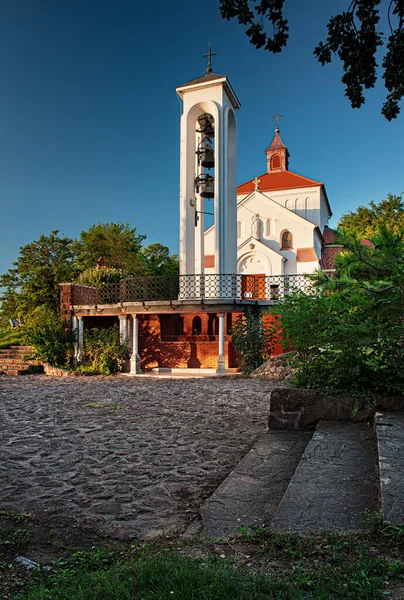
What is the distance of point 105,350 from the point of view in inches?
687

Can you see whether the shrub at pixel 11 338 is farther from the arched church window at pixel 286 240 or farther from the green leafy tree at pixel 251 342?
the arched church window at pixel 286 240

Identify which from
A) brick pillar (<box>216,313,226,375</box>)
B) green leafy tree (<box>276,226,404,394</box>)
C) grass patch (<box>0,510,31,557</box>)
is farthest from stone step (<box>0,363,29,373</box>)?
grass patch (<box>0,510,31,557</box>)

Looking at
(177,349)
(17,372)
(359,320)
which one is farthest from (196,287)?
(359,320)

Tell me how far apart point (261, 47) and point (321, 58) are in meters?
0.61

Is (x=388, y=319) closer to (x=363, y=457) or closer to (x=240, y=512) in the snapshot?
(x=363, y=457)

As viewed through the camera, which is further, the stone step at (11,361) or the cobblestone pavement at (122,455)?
the stone step at (11,361)

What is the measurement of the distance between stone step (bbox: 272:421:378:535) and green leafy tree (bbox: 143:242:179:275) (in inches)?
1198

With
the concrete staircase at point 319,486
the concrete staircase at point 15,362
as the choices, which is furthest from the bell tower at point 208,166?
the concrete staircase at point 319,486

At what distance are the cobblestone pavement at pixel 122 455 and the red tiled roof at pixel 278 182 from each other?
1101 inches

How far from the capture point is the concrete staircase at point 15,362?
694 inches

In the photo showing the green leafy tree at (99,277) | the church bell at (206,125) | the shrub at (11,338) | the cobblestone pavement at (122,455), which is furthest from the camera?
the shrub at (11,338)

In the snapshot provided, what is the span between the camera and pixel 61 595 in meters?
2.13

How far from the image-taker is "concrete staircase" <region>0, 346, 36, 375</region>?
1764 cm

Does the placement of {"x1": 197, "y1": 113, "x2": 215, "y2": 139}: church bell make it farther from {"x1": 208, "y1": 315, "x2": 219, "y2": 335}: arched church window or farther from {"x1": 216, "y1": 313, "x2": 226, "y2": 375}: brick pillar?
{"x1": 208, "y1": 315, "x2": 219, "y2": 335}: arched church window
